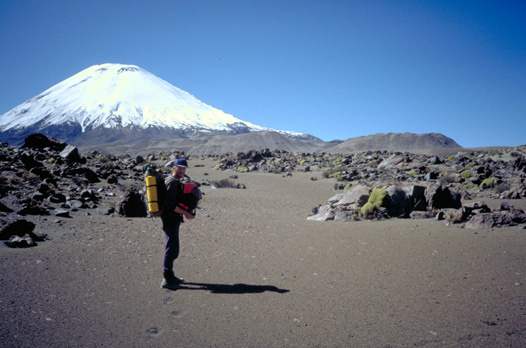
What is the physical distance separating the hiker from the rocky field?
0.68 feet

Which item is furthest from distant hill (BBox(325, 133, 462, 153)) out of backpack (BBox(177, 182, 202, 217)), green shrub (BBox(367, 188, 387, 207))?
backpack (BBox(177, 182, 202, 217))

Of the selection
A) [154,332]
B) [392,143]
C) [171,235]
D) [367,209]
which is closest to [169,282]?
[171,235]

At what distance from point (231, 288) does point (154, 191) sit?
171cm

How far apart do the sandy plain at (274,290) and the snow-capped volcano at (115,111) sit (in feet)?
390

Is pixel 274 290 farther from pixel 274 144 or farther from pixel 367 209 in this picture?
pixel 274 144

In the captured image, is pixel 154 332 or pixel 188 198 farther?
pixel 188 198

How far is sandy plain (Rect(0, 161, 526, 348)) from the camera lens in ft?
10.9

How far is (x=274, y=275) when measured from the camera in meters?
5.12

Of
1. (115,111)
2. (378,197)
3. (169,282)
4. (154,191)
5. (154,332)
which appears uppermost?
(115,111)

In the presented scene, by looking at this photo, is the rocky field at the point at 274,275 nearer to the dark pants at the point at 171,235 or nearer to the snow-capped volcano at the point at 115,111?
the dark pants at the point at 171,235

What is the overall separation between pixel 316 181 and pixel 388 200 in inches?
Answer: 487

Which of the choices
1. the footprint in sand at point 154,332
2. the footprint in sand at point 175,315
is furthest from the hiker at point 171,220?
the footprint in sand at point 154,332

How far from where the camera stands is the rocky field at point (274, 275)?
339 cm

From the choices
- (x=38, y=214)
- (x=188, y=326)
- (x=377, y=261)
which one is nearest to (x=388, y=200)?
(x=377, y=261)
